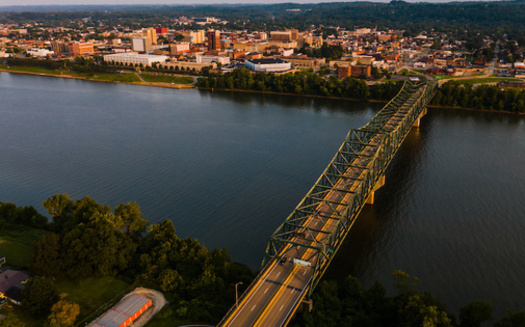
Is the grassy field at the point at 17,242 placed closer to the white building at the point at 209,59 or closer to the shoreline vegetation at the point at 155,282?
the shoreline vegetation at the point at 155,282

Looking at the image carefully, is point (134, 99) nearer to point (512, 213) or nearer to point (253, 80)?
point (253, 80)

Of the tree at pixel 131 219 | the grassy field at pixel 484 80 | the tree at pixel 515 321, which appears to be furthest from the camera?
the grassy field at pixel 484 80

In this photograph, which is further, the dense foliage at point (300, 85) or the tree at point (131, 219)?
the dense foliage at point (300, 85)

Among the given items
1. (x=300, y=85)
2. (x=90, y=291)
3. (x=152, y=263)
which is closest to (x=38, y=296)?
(x=90, y=291)

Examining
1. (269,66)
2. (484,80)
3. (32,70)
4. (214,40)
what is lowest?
(32,70)

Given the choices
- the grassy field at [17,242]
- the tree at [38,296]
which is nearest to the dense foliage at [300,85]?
the grassy field at [17,242]

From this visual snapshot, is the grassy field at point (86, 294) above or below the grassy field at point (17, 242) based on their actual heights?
below

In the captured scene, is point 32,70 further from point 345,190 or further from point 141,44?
point 345,190
